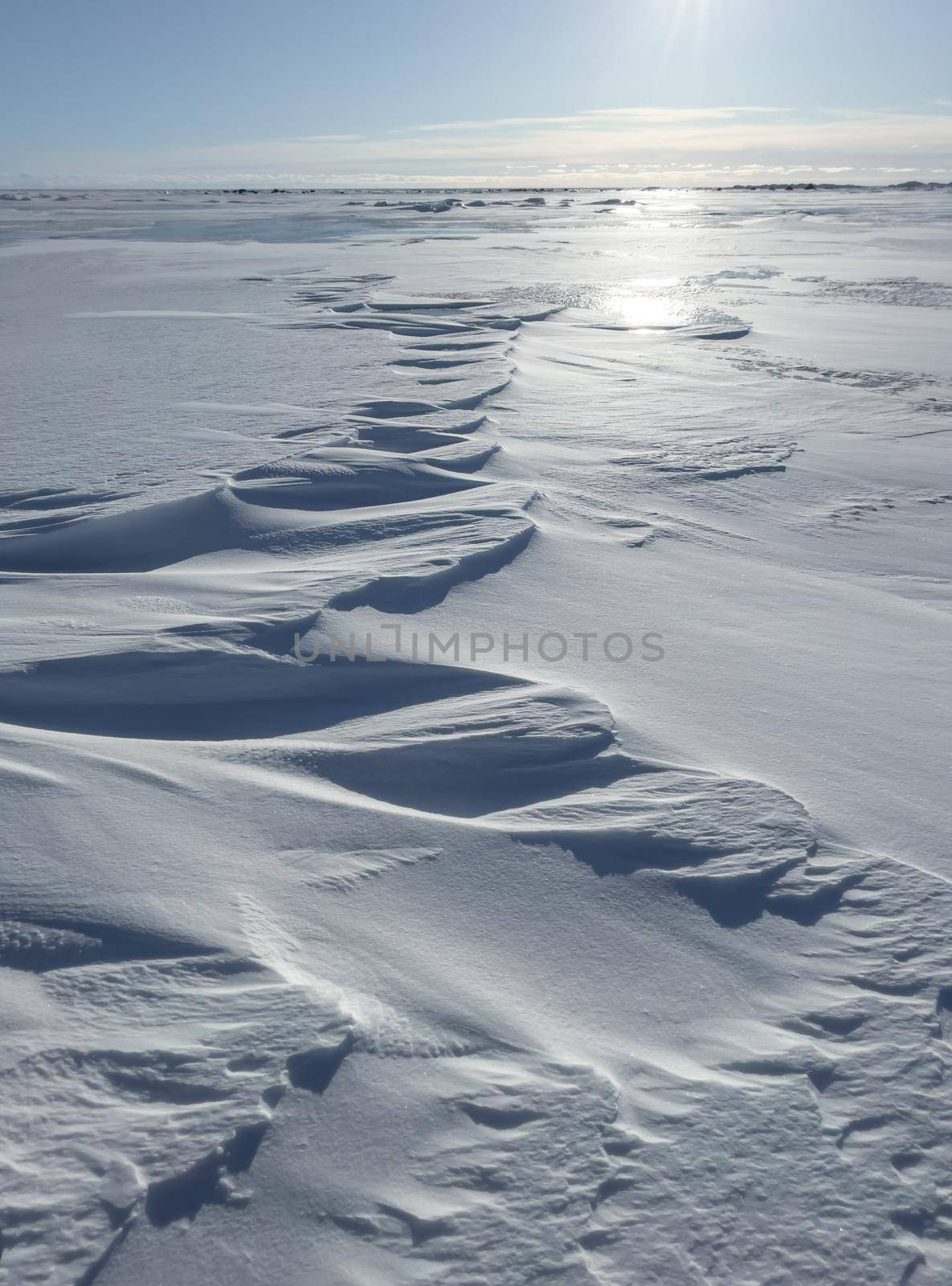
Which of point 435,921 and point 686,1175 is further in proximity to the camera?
point 435,921

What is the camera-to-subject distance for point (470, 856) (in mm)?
1509

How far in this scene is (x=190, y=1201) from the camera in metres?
1.00

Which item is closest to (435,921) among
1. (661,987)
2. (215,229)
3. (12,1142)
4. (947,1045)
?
(661,987)

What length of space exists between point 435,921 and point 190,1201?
0.49 meters

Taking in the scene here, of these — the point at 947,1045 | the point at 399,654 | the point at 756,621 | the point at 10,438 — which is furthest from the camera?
the point at 10,438

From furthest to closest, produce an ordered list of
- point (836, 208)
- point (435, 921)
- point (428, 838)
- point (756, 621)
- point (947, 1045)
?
point (836, 208) < point (756, 621) < point (428, 838) < point (435, 921) < point (947, 1045)

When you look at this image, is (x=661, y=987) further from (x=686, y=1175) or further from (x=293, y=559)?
(x=293, y=559)

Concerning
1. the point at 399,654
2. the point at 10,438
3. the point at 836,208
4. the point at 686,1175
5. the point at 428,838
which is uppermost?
the point at 836,208

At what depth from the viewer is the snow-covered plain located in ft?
3.32

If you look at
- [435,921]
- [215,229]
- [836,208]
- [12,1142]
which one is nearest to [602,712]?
[435,921]

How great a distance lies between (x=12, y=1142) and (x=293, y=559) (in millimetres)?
1869

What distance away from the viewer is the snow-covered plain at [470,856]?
39.8 inches

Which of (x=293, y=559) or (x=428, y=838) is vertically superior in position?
(x=293, y=559)

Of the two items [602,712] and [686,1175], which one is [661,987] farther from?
[602,712]
